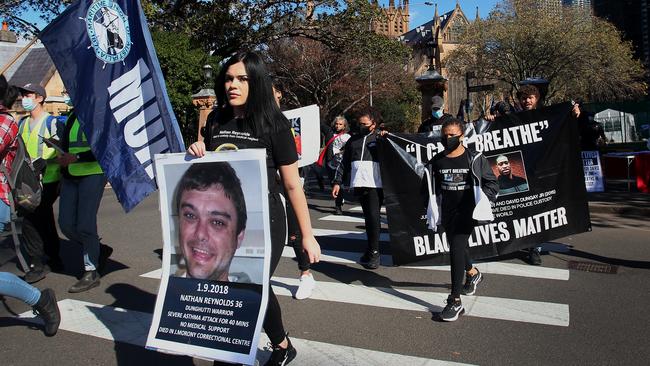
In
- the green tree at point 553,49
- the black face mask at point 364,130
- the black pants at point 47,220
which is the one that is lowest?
the black pants at point 47,220

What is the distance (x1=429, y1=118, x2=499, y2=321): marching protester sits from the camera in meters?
4.66

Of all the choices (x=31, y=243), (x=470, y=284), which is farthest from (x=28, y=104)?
(x=470, y=284)

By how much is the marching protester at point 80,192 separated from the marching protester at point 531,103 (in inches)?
180

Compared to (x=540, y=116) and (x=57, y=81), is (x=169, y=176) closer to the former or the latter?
(x=540, y=116)

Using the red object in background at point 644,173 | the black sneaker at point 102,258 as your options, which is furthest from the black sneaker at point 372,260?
the red object in background at point 644,173

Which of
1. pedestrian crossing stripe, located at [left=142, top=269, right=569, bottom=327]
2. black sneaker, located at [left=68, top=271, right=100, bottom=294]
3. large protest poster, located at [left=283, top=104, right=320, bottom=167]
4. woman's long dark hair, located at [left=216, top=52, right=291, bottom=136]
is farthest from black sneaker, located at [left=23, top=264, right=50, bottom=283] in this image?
woman's long dark hair, located at [left=216, top=52, right=291, bottom=136]

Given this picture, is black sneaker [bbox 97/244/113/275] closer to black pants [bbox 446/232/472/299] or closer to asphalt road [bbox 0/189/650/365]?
asphalt road [bbox 0/189/650/365]

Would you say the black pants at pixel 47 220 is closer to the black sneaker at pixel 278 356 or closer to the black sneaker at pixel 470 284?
the black sneaker at pixel 278 356

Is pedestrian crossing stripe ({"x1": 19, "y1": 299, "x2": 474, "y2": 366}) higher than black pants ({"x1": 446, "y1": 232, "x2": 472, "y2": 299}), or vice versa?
black pants ({"x1": 446, "y1": 232, "x2": 472, "y2": 299})

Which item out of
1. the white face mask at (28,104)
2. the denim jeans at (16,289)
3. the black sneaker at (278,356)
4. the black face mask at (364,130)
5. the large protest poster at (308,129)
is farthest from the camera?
the large protest poster at (308,129)

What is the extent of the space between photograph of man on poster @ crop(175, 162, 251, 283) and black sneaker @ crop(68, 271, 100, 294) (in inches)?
118

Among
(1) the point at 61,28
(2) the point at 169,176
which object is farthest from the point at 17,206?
(2) the point at 169,176

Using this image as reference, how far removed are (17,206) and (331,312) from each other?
2.87 m

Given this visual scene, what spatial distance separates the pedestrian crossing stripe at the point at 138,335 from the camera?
12.3ft
